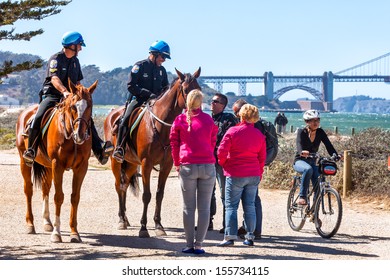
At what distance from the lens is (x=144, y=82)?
12102 millimetres

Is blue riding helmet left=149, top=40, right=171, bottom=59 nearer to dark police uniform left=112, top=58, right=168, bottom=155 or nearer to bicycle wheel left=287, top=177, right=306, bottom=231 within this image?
dark police uniform left=112, top=58, right=168, bottom=155

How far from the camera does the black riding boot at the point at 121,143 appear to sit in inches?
475

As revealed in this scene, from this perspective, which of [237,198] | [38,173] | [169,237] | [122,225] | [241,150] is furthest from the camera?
[122,225]

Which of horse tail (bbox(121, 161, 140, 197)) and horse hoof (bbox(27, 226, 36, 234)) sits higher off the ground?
horse tail (bbox(121, 161, 140, 197))

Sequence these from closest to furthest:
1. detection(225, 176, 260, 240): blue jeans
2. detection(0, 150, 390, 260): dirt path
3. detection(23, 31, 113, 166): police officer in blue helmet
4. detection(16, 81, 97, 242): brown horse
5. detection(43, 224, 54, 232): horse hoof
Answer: detection(0, 150, 390, 260): dirt path < detection(225, 176, 260, 240): blue jeans < detection(16, 81, 97, 242): brown horse < detection(23, 31, 113, 166): police officer in blue helmet < detection(43, 224, 54, 232): horse hoof

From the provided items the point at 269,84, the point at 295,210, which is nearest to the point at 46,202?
the point at 295,210

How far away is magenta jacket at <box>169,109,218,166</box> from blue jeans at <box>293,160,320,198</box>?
9.10 feet

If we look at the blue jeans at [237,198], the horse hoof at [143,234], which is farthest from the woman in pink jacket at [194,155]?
the horse hoof at [143,234]

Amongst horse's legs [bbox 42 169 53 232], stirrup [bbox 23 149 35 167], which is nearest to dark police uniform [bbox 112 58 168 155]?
horse's legs [bbox 42 169 53 232]

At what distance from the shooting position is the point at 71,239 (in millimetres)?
10531

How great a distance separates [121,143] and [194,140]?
10.9 feet

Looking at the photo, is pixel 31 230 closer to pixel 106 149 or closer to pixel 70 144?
pixel 106 149

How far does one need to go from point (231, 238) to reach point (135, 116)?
293 centimetres

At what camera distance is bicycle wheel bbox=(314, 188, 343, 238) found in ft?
36.5
